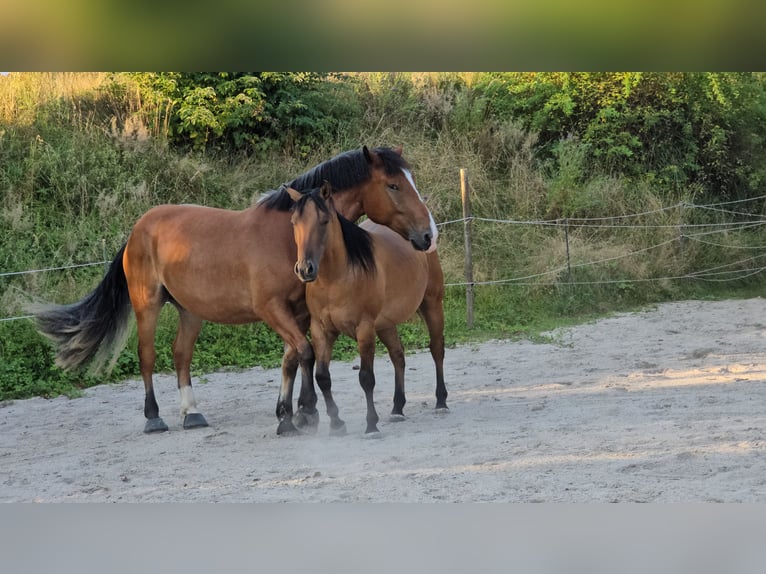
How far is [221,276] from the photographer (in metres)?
5.75

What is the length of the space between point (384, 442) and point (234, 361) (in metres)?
3.53

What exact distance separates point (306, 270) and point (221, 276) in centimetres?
114

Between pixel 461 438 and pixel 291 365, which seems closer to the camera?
pixel 461 438

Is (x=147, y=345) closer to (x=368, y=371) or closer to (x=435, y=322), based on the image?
(x=368, y=371)

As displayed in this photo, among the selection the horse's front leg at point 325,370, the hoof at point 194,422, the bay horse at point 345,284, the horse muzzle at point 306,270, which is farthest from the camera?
the hoof at point 194,422

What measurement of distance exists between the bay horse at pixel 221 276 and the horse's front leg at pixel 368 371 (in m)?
0.36

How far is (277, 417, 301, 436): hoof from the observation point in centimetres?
550

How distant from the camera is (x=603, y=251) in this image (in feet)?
38.3

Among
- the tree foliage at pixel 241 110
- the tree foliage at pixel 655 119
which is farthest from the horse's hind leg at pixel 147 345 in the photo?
the tree foliage at pixel 655 119

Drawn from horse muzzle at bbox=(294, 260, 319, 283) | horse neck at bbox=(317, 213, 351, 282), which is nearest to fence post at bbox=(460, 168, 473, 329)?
horse neck at bbox=(317, 213, 351, 282)

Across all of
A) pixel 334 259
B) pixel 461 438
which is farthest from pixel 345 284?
pixel 461 438

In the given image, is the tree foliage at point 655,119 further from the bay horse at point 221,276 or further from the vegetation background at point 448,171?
the bay horse at point 221,276

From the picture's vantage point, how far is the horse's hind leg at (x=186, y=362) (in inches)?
237

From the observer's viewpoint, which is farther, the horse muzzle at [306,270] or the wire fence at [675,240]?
the wire fence at [675,240]
